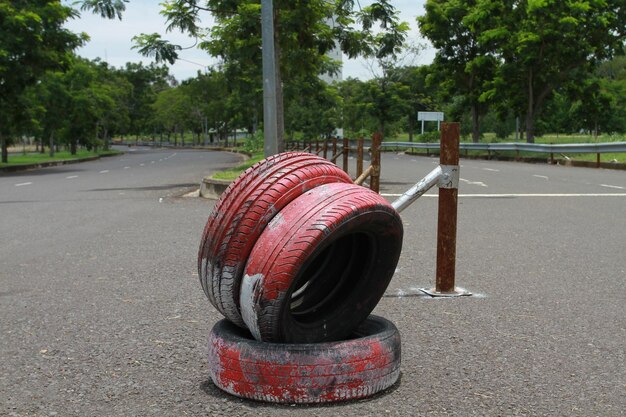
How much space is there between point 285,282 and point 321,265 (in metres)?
0.75

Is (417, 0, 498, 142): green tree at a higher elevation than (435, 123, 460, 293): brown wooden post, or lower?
higher

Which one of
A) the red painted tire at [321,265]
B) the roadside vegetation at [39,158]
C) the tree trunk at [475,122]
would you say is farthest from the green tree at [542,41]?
the red painted tire at [321,265]

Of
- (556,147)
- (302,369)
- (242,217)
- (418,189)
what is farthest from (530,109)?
(302,369)

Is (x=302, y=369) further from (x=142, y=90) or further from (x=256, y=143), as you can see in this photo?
(x=142, y=90)

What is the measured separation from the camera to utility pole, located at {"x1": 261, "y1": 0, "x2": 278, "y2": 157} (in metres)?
13.1

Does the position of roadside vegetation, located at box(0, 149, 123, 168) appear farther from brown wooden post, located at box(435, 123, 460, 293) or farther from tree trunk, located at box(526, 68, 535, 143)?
brown wooden post, located at box(435, 123, 460, 293)

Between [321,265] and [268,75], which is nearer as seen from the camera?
[321,265]

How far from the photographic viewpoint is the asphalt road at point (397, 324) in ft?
10.9

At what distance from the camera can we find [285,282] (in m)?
3.12

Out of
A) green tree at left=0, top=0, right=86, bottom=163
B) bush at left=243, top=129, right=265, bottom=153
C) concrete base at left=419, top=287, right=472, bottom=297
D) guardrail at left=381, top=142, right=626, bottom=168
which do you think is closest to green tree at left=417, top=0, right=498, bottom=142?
guardrail at left=381, top=142, right=626, bottom=168

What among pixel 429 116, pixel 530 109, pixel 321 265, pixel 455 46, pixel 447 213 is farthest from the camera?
pixel 429 116

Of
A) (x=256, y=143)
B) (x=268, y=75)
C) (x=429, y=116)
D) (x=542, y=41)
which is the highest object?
(x=542, y=41)

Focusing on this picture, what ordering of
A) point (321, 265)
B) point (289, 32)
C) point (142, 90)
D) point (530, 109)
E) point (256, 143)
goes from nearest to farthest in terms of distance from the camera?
point (321, 265) → point (289, 32) → point (530, 109) → point (256, 143) → point (142, 90)

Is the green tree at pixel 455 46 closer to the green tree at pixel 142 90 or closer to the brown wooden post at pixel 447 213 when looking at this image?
the brown wooden post at pixel 447 213
